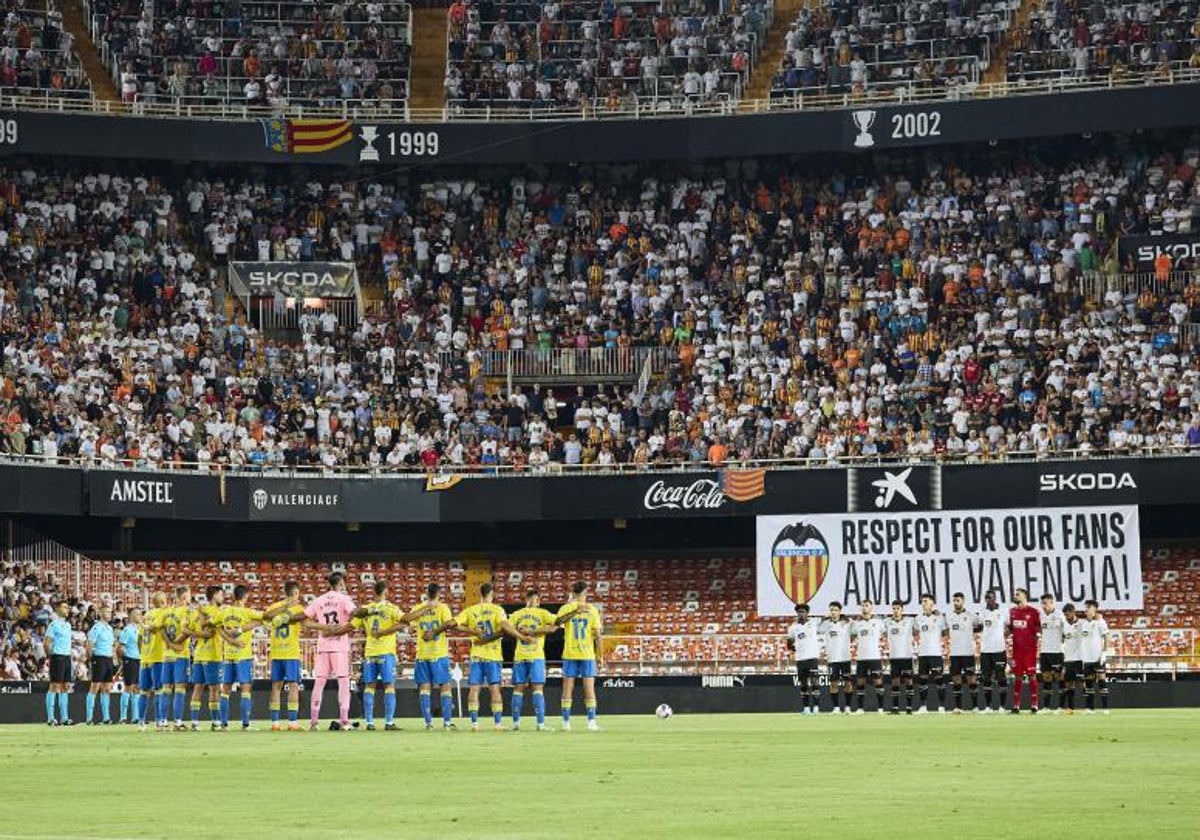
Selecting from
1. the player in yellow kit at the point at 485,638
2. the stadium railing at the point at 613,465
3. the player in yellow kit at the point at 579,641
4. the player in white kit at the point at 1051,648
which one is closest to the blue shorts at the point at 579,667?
the player in yellow kit at the point at 579,641

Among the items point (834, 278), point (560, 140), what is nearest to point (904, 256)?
point (834, 278)

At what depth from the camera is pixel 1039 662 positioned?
42312 millimetres

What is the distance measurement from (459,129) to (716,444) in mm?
12664

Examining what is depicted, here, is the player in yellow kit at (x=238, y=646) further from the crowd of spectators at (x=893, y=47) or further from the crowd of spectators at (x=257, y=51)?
the crowd of spectators at (x=893, y=47)

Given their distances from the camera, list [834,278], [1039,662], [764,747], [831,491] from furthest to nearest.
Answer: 1. [834,278]
2. [831,491]
3. [1039,662]
4. [764,747]

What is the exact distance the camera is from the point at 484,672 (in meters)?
32.6

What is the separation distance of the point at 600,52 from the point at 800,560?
63.8ft

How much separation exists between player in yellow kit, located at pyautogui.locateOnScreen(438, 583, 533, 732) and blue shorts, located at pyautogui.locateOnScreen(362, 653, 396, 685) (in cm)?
118

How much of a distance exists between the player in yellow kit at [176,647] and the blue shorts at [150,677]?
0.60 ft

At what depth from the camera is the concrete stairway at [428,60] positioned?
2547 inches

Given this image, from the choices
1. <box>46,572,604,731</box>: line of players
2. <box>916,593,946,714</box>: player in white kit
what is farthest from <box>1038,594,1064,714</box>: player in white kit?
<box>46,572,604,731</box>: line of players

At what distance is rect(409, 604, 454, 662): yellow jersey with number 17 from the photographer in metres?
31.7

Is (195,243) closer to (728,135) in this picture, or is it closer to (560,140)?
(560,140)

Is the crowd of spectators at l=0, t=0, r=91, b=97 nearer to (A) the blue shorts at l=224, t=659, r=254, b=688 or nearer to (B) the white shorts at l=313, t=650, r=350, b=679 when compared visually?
(A) the blue shorts at l=224, t=659, r=254, b=688
